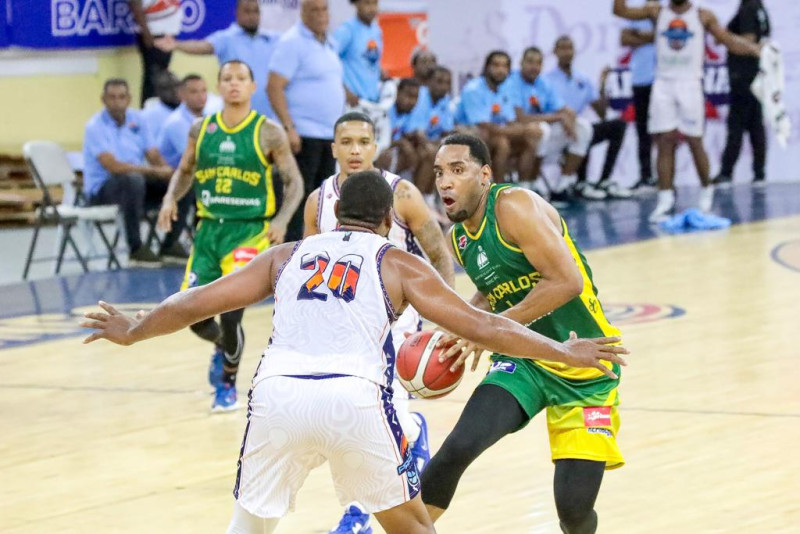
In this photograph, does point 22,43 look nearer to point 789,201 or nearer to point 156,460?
point 789,201

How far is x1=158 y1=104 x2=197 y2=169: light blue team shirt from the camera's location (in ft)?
45.8

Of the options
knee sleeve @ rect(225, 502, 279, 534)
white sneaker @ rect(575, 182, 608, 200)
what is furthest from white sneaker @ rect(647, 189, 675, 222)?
knee sleeve @ rect(225, 502, 279, 534)

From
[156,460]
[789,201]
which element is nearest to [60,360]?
[156,460]

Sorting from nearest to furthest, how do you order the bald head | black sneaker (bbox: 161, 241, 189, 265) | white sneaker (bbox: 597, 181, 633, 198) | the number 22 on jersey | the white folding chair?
the number 22 on jersey
the bald head
the white folding chair
black sneaker (bbox: 161, 241, 189, 265)
white sneaker (bbox: 597, 181, 633, 198)

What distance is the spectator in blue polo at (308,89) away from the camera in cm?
1253

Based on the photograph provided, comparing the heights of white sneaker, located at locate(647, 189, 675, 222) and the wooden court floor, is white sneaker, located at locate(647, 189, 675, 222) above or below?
below

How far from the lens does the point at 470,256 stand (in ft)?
17.3

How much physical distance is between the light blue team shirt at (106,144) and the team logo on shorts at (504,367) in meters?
9.06

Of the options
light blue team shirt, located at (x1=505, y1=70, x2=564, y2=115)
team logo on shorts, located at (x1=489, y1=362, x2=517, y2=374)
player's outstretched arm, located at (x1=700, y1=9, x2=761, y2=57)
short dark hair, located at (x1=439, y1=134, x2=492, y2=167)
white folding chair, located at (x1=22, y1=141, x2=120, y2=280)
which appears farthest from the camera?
light blue team shirt, located at (x1=505, y1=70, x2=564, y2=115)

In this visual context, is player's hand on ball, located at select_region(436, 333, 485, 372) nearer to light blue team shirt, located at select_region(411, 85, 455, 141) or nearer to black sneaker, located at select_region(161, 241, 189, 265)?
black sneaker, located at select_region(161, 241, 189, 265)

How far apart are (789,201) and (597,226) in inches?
127

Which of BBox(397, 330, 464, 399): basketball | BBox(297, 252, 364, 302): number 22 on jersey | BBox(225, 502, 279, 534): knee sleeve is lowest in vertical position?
BBox(225, 502, 279, 534): knee sleeve

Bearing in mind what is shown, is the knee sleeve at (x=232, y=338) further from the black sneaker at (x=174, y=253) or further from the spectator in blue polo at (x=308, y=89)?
the black sneaker at (x=174, y=253)

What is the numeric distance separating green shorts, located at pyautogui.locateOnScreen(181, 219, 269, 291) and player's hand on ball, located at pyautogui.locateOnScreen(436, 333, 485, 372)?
10.7 ft
